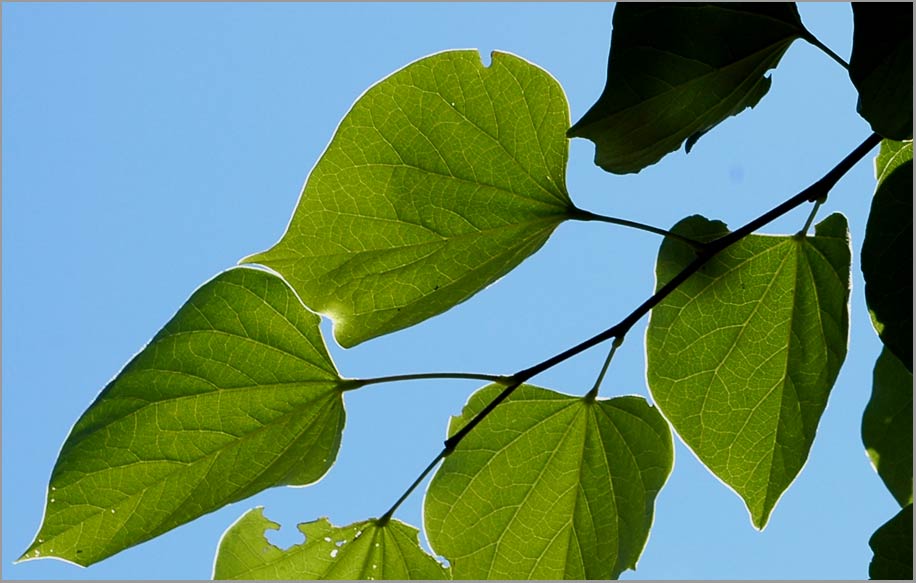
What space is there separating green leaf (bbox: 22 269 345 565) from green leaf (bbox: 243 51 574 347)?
77 millimetres

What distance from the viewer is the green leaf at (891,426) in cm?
111

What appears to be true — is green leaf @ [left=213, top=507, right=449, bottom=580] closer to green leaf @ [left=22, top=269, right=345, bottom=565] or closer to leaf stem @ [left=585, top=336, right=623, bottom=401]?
green leaf @ [left=22, top=269, right=345, bottom=565]

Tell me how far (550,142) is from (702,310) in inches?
10.0

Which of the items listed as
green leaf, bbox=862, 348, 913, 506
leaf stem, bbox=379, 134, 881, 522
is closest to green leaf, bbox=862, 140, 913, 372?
leaf stem, bbox=379, 134, 881, 522

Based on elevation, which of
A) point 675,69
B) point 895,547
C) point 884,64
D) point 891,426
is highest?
point 675,69

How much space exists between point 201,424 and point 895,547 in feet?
2.40

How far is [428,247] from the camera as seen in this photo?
1.04 meters

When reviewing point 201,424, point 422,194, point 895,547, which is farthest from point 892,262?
point 201,424

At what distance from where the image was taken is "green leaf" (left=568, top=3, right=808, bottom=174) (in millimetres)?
834

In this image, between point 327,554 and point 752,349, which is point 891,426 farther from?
point 327,554

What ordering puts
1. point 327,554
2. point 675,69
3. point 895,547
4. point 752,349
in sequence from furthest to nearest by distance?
point 327,554, point 752,349, point 895,547, point 675,69

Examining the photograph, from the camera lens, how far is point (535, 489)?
1166 mm

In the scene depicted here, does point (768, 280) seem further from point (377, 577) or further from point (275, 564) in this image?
point (275, 564)

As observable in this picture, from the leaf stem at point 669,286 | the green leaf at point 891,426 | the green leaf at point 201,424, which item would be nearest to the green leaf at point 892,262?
the leaf stem at point 669,286
